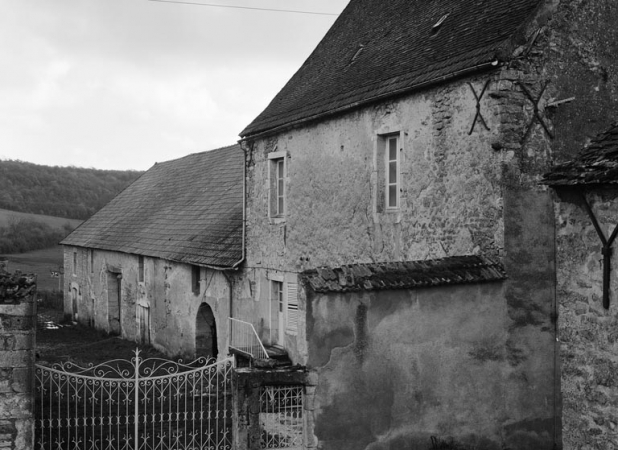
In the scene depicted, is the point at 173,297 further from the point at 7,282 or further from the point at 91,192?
the point at 91,192

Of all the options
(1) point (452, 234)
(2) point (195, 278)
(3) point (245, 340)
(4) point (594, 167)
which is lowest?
(3) point (245, 340)

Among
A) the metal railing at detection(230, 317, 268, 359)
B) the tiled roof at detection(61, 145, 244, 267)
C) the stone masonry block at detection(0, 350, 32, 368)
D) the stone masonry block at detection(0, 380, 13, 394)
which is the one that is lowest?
the metal railing at detection(230, 317, 268, 359)

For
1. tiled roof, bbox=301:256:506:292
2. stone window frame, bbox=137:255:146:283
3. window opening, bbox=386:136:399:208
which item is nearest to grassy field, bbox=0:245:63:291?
stone window frame, bbox=137:255:146:283

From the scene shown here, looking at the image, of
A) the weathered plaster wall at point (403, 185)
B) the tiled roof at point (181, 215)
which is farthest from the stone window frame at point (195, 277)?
the weathered plaster wall at point (403, 185)

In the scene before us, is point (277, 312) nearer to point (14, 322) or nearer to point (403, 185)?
point (403, 185)

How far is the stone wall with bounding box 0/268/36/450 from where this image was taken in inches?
380

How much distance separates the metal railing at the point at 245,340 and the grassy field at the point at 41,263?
2522 cm

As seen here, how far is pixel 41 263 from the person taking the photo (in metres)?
46.2

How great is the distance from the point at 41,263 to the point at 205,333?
2792 cm

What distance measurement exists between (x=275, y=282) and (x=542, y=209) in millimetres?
8104

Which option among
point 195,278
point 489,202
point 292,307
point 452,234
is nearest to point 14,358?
point 452,234

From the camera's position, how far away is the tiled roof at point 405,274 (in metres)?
9.70

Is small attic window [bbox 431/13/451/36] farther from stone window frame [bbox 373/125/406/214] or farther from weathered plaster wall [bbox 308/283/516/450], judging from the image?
weathered plaster wall [bbox 308/283/516/450]

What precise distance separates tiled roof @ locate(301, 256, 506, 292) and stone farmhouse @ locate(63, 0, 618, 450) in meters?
0.02
